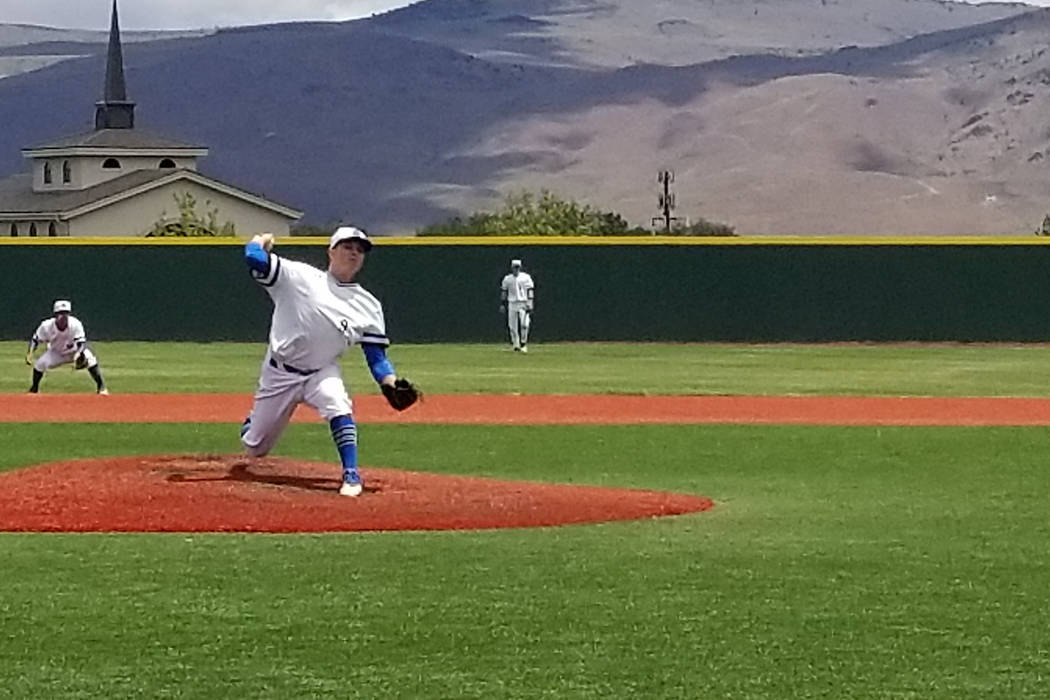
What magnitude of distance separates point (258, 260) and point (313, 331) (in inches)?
21.8

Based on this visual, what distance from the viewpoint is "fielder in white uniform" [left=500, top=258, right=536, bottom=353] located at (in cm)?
3209

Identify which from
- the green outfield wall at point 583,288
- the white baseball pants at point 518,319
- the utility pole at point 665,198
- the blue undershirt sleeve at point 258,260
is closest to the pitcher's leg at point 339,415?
the blue undershirt sleeve at point 258,260

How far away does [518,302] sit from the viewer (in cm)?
3222

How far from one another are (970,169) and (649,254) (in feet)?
234

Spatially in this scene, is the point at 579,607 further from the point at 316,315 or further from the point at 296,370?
the point at 296,370

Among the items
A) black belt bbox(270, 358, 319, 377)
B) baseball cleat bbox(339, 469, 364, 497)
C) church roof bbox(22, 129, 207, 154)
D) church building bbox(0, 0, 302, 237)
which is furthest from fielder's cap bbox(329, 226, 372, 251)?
church roof bbox(22, 129, 207, 154)

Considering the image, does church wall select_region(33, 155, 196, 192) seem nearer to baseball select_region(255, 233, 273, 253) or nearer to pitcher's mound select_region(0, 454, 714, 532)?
pitcher's mound select_region(0, 454, 714, 532)

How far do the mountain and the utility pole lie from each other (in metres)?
1.08

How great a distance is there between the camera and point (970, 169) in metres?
105

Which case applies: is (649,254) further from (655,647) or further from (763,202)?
(763,202)

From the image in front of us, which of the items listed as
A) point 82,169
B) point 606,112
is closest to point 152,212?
point 82,169

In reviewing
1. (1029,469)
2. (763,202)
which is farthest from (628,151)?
(1029,469)

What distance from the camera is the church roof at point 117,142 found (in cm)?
8131

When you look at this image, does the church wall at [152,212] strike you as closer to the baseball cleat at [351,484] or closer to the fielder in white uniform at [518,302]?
the fielder in white uniform at [518,302]
